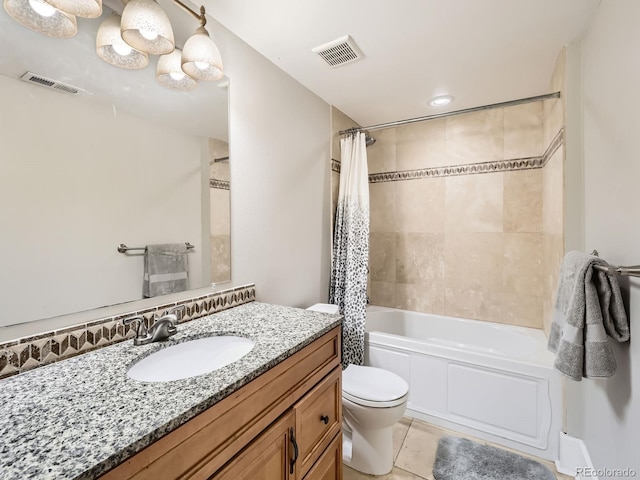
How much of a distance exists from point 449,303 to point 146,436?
2.65 meters

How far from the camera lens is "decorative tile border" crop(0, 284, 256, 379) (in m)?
0.81

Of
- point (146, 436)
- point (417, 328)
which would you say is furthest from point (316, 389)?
point (417, 328)

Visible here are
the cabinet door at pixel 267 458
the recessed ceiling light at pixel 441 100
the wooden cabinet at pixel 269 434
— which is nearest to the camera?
the wooden cabinet at pixel 269 434

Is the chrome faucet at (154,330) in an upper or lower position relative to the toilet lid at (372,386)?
upper

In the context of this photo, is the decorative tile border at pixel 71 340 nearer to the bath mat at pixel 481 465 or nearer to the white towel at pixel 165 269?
the white towel at pixel 165 269

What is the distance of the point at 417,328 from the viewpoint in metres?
2.79

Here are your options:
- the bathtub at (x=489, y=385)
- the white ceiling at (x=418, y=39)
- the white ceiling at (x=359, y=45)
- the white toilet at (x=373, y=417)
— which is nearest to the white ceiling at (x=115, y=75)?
the white ceiling at (x=359, y=45)

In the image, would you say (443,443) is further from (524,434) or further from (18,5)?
(18,5)

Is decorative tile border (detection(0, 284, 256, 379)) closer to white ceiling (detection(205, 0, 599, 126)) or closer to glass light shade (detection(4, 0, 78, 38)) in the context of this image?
glass light shade (detection(4, 0, 78, 38))

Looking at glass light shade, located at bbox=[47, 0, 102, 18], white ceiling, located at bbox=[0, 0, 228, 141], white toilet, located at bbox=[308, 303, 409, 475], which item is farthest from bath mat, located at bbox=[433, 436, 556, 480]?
glass light shade, located at bbox=[47, 0, 102, 18]

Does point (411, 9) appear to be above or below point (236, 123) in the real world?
above

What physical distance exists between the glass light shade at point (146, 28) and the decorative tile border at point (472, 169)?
223cm

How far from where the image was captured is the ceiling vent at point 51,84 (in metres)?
0.88

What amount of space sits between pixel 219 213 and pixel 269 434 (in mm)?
986
